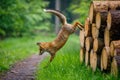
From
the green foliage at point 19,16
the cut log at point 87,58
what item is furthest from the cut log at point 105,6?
the green foliage at point 19,16

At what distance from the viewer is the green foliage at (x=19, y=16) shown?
19.7 meters

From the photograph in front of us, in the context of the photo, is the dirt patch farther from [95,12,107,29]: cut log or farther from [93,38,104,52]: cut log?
[95,12,107,29]: cut log

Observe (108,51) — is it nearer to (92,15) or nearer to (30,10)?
(92,15)

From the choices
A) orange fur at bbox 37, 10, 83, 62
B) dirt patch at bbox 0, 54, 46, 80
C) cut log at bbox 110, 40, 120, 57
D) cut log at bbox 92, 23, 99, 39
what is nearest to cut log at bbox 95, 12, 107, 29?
cut log at bbox 92, 23, 99, 39

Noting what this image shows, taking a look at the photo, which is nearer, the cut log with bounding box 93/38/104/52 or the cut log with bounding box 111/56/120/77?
the cut log with bounding box 111/56/120/77

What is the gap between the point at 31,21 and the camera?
24.4 metres

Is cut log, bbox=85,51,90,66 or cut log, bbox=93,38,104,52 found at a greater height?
cut log, bbox=93,38,104,52

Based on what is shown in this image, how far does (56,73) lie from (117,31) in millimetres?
1952

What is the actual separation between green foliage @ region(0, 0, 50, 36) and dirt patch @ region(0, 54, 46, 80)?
5.67 metres

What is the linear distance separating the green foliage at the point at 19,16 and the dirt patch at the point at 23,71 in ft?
18.6

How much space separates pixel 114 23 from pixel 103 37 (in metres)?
1.04

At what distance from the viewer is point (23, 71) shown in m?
11.9

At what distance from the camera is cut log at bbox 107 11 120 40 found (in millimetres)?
9672

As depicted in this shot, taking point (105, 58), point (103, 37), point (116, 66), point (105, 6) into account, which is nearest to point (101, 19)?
point (105, 6)
